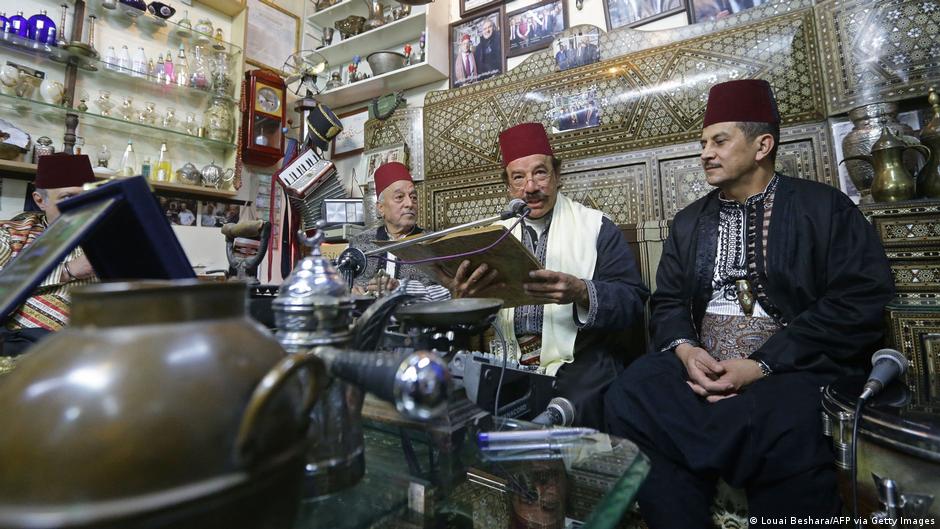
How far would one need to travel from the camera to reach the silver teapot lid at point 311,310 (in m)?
0.61

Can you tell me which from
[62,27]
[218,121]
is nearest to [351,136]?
[218,121]

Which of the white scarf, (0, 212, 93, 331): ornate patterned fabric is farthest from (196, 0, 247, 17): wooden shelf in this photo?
the white scarf

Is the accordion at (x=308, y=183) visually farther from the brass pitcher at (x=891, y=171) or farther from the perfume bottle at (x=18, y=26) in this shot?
the brass pitcher at (x=891, y=171)

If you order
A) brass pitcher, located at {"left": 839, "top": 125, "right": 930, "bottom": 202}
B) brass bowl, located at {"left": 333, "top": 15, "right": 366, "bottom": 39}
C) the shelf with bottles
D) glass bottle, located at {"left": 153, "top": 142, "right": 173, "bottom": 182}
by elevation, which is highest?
brass bowl, located at {"left": 333, "top": 15, "right": 366, "bottom": 39}

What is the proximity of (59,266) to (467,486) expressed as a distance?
274 centimetres

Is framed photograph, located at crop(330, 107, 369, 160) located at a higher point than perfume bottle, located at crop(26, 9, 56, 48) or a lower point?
lower

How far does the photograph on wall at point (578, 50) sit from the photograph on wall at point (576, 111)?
0.24m

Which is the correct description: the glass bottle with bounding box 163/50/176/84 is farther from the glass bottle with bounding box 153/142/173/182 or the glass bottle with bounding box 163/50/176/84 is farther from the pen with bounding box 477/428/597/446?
the pen with bounding box 477/428/597/446

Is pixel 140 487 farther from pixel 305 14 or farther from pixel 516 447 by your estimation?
pixel 305 14

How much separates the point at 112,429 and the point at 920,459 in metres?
1.31

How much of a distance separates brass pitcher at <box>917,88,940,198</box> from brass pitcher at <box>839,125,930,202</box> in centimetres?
3

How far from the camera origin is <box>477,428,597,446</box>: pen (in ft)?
2.94

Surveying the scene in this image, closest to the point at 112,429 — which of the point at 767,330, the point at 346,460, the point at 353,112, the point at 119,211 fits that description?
the point at 346,460

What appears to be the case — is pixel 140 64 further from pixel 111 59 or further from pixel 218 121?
pixel 218 121
